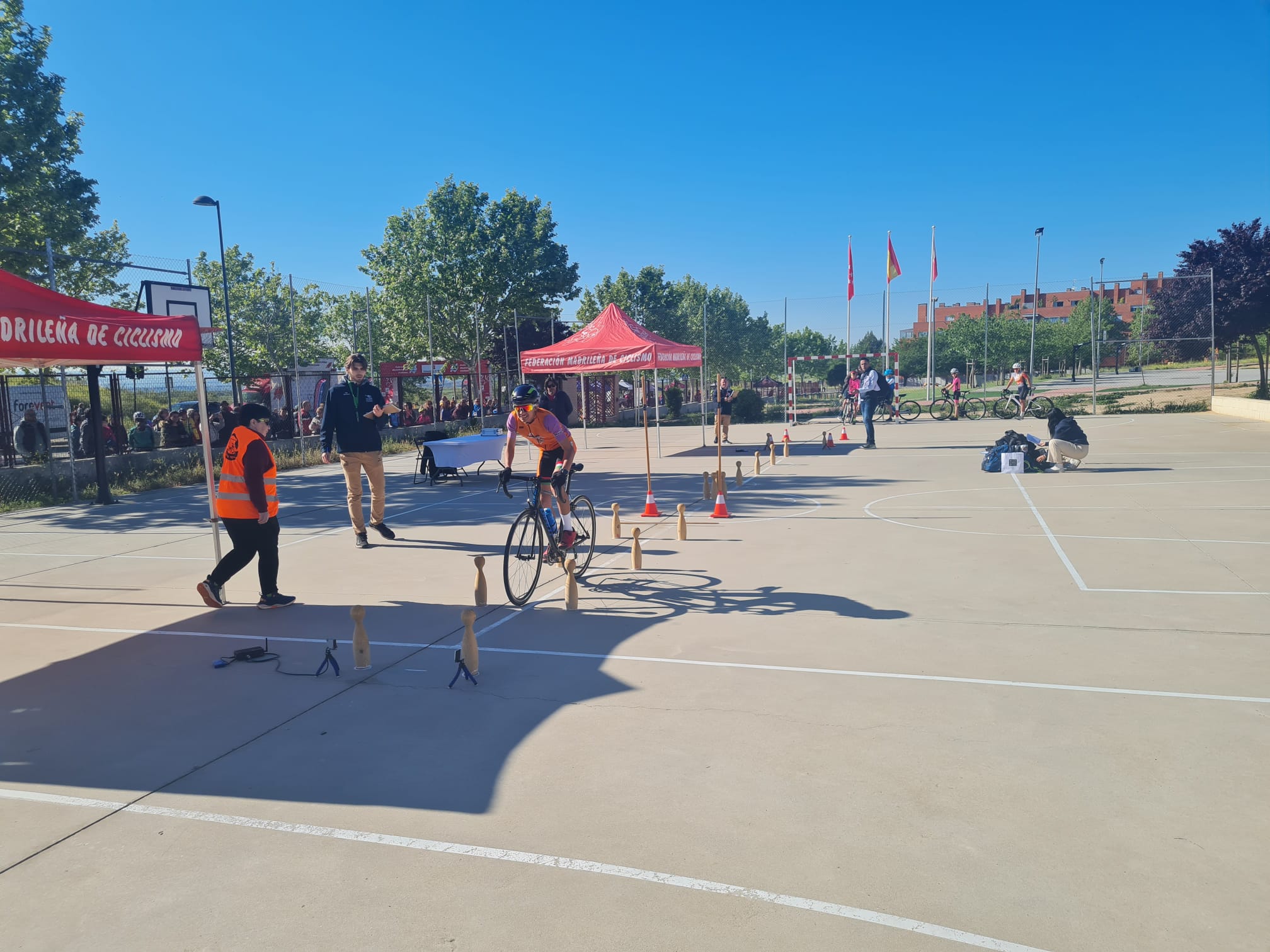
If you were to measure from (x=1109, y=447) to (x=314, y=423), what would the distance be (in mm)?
22097

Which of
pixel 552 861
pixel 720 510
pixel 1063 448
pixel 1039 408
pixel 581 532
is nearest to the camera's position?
pixel 552 861

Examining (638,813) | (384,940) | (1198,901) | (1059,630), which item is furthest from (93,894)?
(1059,630)

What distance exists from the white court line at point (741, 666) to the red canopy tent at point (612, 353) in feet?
36.5

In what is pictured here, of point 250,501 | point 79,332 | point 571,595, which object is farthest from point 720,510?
point 79,332

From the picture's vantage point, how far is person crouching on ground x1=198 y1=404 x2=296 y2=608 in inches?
287

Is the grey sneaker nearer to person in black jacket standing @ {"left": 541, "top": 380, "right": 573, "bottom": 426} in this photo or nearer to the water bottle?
the water bottle

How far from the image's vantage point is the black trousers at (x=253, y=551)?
7.47 m

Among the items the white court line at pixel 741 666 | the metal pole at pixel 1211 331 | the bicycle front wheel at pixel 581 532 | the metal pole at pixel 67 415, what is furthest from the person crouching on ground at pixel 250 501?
the metal pole at pixel 1211 331

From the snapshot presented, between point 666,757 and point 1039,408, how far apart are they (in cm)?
3071

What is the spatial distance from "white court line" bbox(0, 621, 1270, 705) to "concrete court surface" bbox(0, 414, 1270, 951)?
43mm

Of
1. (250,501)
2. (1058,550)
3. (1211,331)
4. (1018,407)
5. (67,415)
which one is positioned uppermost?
(1211,331)

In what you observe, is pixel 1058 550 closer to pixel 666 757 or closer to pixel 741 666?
pixel 741 666

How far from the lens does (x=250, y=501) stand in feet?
24.2

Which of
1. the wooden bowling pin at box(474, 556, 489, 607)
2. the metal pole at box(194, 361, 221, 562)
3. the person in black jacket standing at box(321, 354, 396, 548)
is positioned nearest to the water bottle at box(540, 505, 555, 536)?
the wooden bowling pin at box(474, 556, 489, 607)
